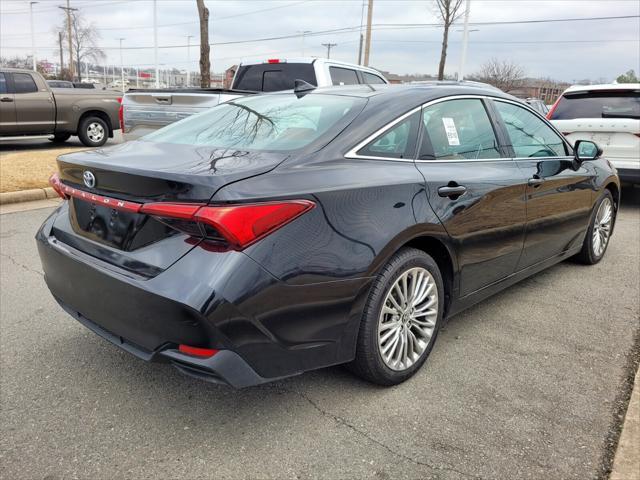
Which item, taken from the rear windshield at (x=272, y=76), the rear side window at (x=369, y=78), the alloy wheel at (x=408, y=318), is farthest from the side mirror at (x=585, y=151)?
the rear side window at (x=369, y=78)

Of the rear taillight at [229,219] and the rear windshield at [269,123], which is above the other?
the rear windshield at [269,123]

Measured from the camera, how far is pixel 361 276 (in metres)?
2.50

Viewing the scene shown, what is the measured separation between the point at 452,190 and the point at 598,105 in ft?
19.8

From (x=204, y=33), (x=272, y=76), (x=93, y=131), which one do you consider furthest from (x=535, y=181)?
(x=204, y=33)

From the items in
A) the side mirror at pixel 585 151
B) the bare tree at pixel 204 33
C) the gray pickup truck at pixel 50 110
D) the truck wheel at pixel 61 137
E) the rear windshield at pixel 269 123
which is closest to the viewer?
the rear windshield at pixel 269 123

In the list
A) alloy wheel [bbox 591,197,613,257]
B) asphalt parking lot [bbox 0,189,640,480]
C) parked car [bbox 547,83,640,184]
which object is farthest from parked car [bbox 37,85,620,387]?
parked car [bbox 547,83,640,184]

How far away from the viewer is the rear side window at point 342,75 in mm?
8227

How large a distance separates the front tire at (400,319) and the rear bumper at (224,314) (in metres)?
0.12

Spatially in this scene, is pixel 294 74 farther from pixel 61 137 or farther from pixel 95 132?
pixel 61 137

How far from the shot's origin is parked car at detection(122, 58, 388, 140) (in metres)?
7.04

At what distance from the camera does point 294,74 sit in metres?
8.20

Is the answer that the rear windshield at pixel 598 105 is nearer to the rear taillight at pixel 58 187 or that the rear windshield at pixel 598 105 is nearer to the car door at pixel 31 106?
the rear taillight at pixel 58 187

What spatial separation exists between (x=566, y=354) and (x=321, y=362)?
179 cm

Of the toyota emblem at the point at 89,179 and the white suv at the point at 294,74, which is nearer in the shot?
the toyota emblem at the point at 89,179
